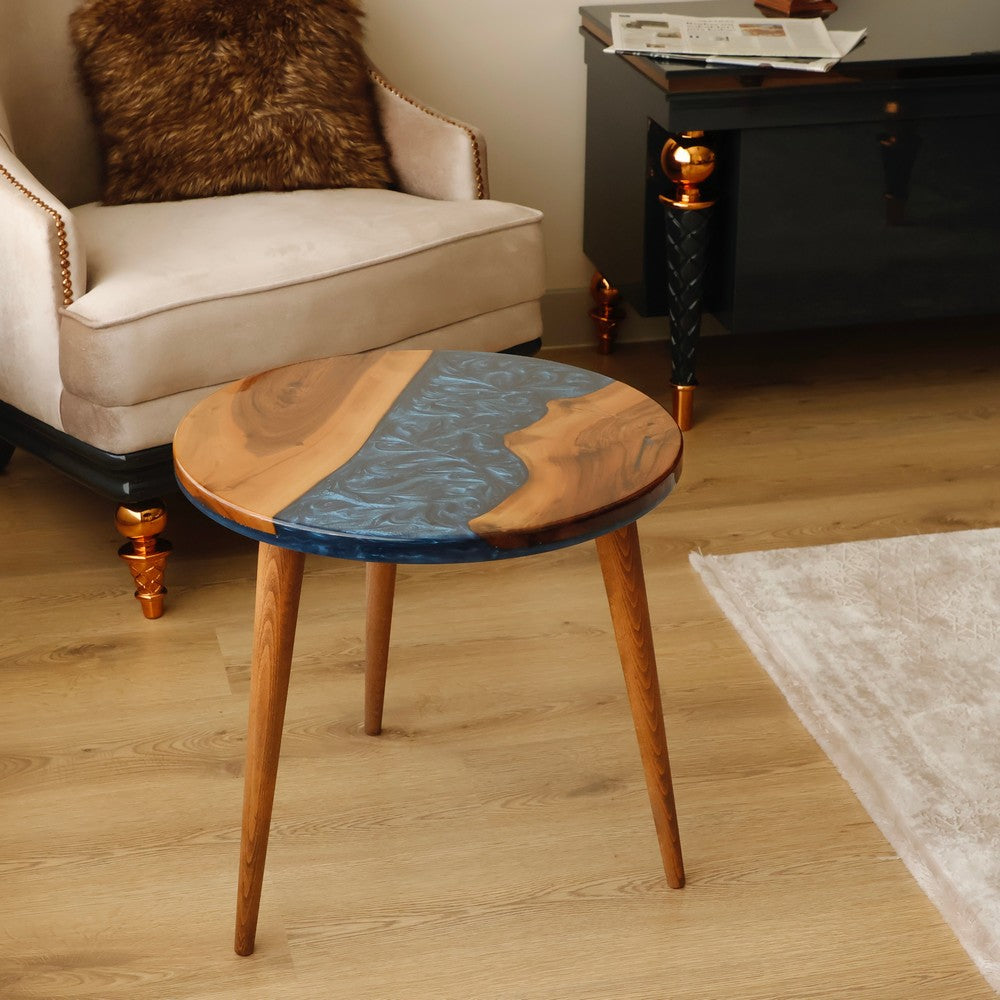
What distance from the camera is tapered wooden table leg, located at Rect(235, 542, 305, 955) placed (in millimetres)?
1103

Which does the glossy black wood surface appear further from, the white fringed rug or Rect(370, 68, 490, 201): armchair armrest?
the white fringed rug

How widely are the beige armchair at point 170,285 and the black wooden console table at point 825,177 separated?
33 cm

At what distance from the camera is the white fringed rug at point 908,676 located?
4.29 ft

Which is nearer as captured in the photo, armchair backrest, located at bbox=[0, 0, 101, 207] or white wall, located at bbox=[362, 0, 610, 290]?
armchair backrest, located at bbox=[0, 0, 101, 207]

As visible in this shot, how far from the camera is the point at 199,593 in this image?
6.01 feet

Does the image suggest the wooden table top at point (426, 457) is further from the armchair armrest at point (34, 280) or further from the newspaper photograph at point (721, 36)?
the newspaper photograph at point (721, 36)

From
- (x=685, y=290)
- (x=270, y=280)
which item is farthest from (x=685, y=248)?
(x=270, y=280)

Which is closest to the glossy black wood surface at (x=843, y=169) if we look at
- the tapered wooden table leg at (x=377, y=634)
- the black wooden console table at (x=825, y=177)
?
the black wooden console table at (x=825, y=177)

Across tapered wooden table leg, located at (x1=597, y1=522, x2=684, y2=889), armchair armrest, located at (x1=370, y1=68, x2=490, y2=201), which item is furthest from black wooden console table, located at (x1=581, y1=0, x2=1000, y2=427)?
tapered wooden table leg, located at (x1=597, y1=522, x2=684, y2=889)

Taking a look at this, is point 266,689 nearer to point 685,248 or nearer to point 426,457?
point 426,457

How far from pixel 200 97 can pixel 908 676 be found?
1336 millimetres

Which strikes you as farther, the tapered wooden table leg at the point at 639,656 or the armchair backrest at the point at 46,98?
the armchair backrest at the point at 46,98

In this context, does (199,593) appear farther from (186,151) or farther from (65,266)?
(186,151)

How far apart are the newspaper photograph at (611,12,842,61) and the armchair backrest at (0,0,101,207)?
0.88m
